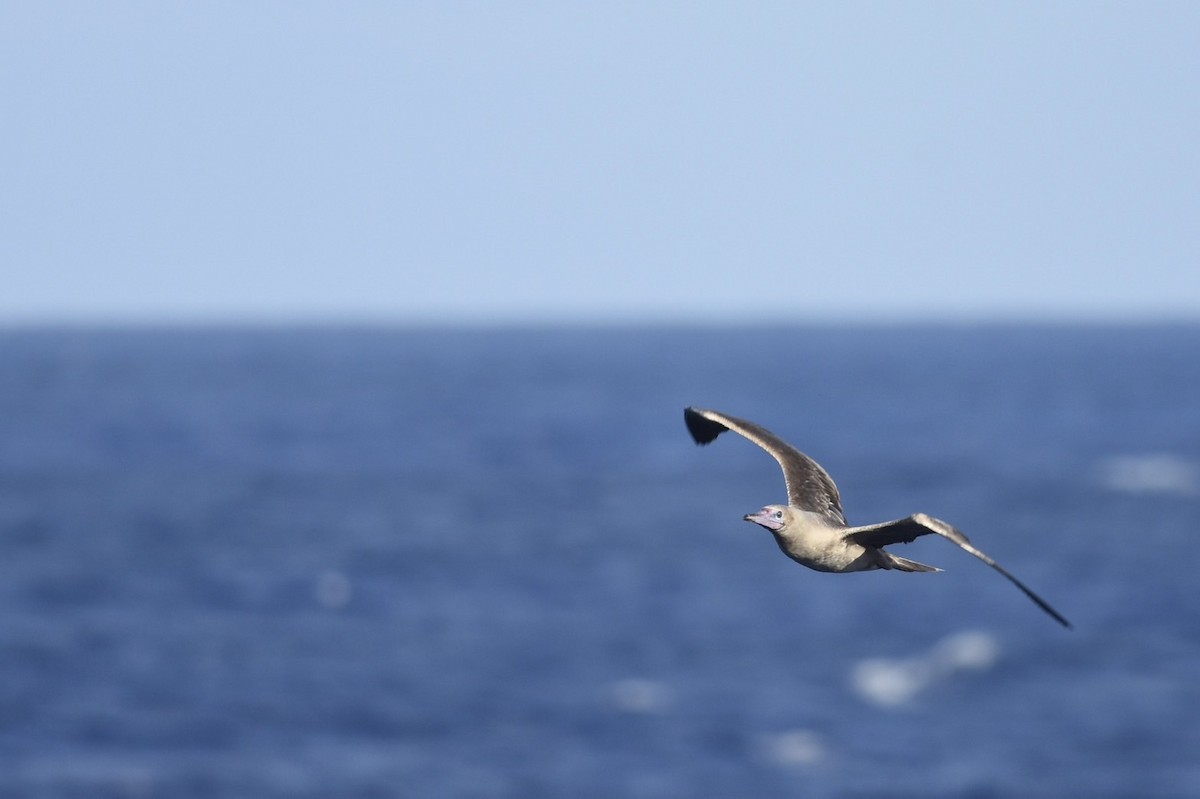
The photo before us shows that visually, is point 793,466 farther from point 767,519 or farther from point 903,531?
point 903,531

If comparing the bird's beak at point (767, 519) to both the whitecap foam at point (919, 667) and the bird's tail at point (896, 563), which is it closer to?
the bird's tail at point (896, 563)

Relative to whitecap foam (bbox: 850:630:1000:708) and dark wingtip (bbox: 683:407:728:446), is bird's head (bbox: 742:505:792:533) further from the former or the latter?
whitecap foam (bbox: 850:630:1000:708)

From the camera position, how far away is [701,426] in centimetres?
1406

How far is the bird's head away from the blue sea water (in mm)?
40671

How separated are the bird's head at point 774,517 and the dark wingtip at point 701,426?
2082mm

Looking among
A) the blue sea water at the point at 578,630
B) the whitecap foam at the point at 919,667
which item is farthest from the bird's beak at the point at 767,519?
the whitecap foam at the point at 919,667

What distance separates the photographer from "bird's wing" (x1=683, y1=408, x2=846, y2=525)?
41.8 ft

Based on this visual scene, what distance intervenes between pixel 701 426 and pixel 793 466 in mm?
989

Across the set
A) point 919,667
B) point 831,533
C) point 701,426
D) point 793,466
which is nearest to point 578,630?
point 919,667

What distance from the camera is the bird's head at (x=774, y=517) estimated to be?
1156 cm

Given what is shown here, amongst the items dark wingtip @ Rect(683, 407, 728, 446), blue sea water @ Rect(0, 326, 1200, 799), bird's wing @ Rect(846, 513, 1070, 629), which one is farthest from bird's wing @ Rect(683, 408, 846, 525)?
blue sea water @ Rect(0, 326, 1200, 799)

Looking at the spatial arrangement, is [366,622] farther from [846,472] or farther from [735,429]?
[735,429]

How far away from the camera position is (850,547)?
11.8m

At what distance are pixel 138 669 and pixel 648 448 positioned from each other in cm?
7083
